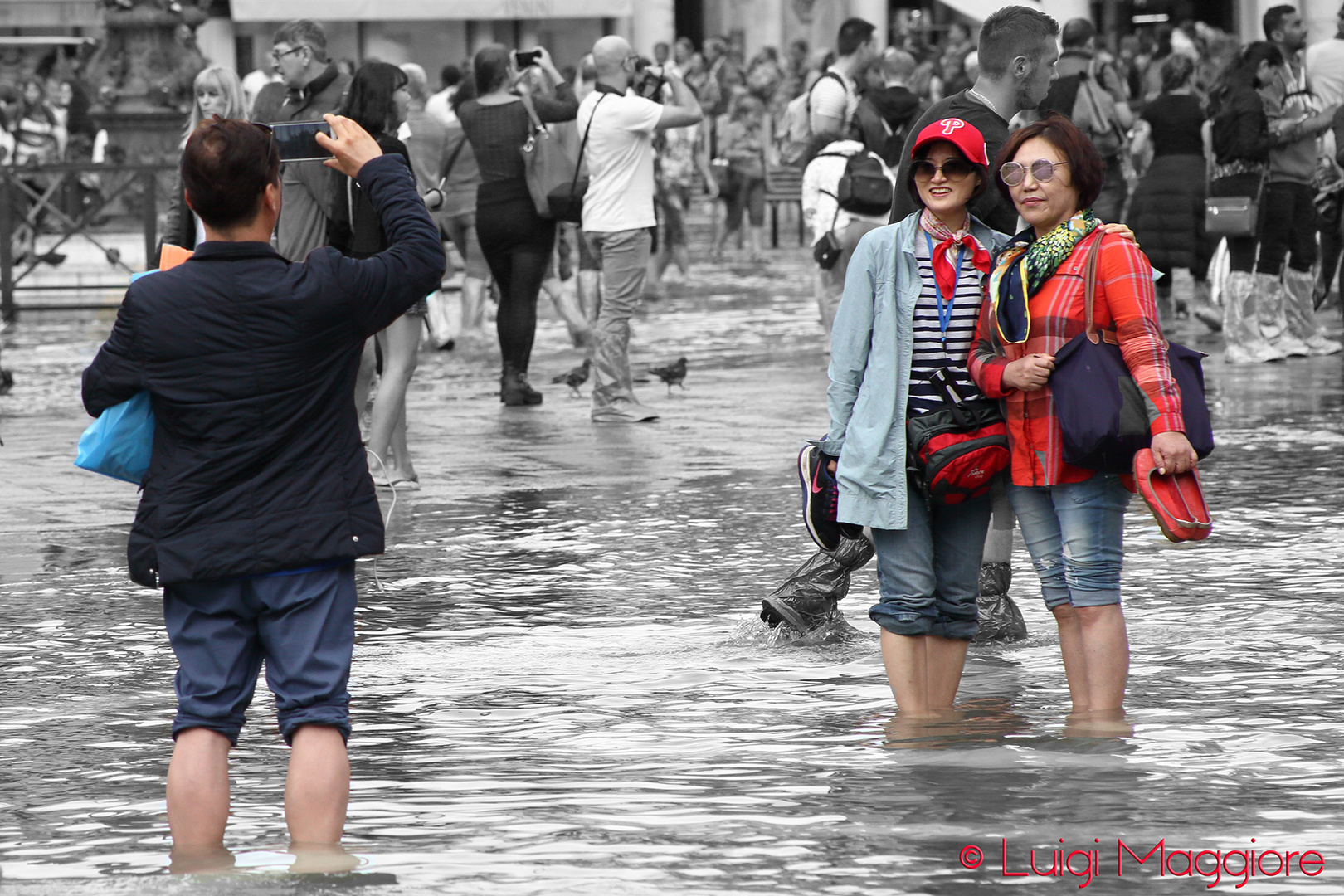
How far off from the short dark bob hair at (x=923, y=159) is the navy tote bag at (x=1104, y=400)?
1.15ft

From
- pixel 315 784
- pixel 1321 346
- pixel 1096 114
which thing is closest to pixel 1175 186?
pixel 1096 114

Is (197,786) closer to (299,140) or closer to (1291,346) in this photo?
(299,140)

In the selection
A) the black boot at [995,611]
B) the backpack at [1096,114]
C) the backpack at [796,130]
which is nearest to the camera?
the black boot at [995,611]

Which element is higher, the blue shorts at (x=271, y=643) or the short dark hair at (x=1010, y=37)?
the short dark hair at (x=1010, y=37)

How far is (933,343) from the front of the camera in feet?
17.6

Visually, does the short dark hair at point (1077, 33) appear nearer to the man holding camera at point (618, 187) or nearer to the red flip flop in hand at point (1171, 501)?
the man holding camera at point (618, 187)

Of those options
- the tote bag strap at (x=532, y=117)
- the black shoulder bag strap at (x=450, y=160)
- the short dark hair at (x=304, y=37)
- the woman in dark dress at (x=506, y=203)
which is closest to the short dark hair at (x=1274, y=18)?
the woman in dark dress at (x=506, y=203)

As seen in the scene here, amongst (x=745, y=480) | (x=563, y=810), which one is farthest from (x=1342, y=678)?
(x=745, y=480)

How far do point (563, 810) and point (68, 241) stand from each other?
15250mm

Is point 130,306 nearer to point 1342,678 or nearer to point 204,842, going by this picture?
point 204,842

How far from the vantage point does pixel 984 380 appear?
5.27m

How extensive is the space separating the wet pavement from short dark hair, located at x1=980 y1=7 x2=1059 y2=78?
1733 mm

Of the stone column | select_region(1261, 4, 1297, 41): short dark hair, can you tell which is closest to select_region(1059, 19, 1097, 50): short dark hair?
select_region(1261, 4, 1297, 41): short dark hair

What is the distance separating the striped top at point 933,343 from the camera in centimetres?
537
